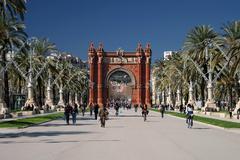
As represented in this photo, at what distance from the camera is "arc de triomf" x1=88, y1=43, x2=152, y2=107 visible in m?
120

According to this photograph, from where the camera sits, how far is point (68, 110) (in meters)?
36.3

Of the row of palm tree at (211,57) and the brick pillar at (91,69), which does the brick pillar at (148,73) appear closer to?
the brick pillar at (91,69)

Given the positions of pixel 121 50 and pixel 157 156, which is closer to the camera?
pixel 157 156

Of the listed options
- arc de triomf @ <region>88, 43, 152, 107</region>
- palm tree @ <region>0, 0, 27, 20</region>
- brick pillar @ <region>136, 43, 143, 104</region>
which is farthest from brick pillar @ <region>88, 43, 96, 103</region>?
palm tree @ <region>0, 0, 27, 20</region>

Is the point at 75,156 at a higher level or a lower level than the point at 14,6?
lower

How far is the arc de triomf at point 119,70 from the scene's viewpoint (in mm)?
120250

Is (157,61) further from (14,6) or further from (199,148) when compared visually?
(199,148)

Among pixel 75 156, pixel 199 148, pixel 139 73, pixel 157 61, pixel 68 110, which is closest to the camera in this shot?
pixel 75 156

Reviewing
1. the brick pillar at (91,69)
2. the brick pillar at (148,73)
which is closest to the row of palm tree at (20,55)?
the brick pillar at (91,69)

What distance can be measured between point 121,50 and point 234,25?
72.3 metres

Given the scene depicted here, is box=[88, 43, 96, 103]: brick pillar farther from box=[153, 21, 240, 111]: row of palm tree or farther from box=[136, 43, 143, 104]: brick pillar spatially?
box=[153, 21, 240, 111]: row of palm tree

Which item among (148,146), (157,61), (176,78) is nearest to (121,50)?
(157,61)

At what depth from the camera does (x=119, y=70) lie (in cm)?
12244

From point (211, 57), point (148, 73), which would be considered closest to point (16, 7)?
point (211, 57)
